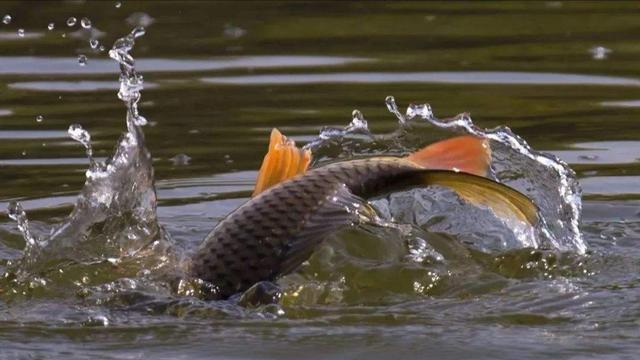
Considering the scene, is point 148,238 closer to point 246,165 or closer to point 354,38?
point 246,165

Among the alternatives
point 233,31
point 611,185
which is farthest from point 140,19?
point 611,185

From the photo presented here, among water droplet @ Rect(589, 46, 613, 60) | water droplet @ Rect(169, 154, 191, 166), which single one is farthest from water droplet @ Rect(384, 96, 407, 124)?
water droplet @ Rect(589, 46, 613, 60)

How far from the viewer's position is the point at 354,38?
32.8ft

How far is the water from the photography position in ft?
15.8

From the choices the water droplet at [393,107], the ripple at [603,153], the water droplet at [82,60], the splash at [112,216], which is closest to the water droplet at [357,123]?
the water droplet at [393,107]

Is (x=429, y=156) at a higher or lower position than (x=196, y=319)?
higher

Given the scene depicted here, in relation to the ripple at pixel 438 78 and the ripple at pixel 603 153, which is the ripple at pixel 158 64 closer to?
the ripple at pixel 438 78

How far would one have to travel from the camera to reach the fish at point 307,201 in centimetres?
492

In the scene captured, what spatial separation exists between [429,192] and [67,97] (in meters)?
2.74

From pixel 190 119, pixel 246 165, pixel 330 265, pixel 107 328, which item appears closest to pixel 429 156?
pixel 330 265

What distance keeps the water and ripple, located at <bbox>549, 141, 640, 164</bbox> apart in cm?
1

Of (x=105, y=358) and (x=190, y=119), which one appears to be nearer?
(x=105, y=358)

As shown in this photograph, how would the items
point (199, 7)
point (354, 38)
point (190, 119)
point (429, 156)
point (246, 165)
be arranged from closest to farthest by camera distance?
point (429, 156) → point (246, 165) → point (190, 119) → point (354, 38) → point (199, 7)

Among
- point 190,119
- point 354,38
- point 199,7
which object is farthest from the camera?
point 199,7
